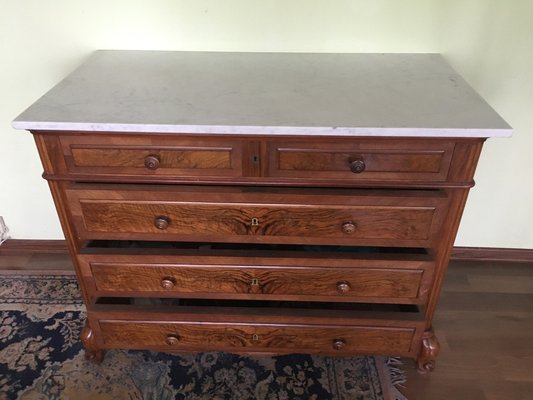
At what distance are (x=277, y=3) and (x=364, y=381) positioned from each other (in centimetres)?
127

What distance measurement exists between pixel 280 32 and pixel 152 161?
2.19 feet

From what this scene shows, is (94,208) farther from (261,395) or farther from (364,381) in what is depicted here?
(364,381)

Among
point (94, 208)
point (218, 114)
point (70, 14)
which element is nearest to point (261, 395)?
point (94, 208)

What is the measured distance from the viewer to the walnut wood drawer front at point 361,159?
1.05 metres

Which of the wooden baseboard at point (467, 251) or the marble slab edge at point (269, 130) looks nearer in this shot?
the marble slab edge at point (269, 130)

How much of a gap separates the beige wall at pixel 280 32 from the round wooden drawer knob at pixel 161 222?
2.09ft

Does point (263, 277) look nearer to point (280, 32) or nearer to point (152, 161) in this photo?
point (152, 161)

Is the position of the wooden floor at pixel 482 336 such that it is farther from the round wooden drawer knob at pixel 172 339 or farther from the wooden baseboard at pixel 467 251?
the round wooden drawer knob at pixel 172 339

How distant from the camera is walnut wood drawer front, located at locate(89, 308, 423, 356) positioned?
137 centimetres

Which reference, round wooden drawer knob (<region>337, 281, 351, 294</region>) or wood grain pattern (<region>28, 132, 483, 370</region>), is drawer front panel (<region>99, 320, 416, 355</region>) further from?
round wooden drawer knob (<region>337, 281, 351, 294</region>)

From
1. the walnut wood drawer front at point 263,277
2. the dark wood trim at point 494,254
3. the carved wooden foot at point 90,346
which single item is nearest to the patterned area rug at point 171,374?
the carved wooden foot at point 90,346

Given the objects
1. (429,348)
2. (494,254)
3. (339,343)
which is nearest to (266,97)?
(339,343)

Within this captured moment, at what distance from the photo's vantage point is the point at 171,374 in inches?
58.5

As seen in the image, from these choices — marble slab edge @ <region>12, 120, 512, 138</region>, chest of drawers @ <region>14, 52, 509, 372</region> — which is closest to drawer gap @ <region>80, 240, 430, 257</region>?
chest of drawers @ <region>14, 52, 509, 372</region>
